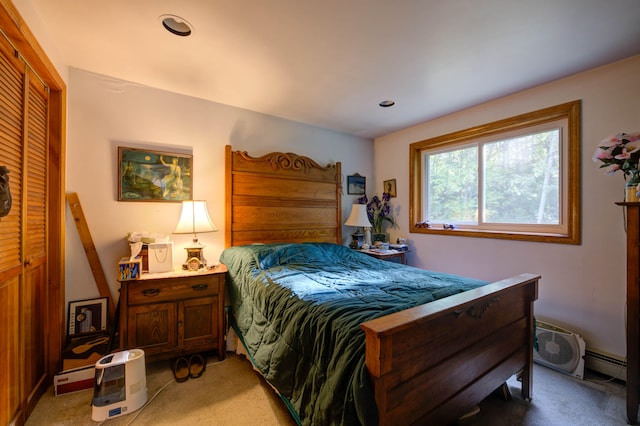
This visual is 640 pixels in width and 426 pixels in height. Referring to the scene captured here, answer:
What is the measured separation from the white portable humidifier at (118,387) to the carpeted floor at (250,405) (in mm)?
49

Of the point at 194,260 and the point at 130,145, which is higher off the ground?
the point at 130,145

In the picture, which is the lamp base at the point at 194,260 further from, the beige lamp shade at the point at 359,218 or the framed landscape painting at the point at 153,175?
the beige lamp shade at the point at 359,218

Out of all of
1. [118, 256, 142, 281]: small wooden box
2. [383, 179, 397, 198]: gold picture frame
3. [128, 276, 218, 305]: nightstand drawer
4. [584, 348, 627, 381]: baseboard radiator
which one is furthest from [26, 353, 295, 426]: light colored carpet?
[383, 179, 397, 198]: gold picture frame

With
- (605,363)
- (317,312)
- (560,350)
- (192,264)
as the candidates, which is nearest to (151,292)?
(192,264)

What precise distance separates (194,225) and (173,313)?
722 millimetres

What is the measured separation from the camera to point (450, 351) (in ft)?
4.15

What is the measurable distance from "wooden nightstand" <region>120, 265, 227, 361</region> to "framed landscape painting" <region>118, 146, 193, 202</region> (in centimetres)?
78

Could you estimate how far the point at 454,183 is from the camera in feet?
10.5

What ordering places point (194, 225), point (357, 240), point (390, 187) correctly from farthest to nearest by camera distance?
point (390, 187) → point (357, 240) → point (194, 225)

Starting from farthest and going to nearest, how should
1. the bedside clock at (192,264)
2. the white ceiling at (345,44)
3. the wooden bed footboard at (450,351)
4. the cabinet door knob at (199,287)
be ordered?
1. the bedside clock at (192,264)
2. the cabinet door knob at (199,287)
3. the white ceiling at (345,44)
4. the wooden bed footboard at (450,351)

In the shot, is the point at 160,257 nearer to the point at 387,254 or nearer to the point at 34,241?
the point at 34,241

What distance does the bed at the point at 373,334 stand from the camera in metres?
1.02

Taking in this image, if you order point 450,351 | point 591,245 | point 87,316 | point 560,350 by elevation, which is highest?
point 591,245

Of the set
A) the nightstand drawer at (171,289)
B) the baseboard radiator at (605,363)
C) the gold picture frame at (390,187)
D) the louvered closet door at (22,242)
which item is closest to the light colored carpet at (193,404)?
the louvered closet door at (22,242)
